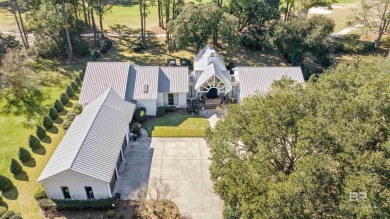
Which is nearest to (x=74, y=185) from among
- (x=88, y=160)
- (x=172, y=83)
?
(x=88, y=160)

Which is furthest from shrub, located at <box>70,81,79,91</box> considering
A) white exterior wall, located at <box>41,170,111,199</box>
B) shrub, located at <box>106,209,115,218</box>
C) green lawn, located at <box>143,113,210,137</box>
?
shrub, located at <box>106,209,115,218</box>

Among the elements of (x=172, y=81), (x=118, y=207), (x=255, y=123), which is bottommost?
(x=118, y=207)

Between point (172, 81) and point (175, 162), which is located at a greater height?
point (172, 81)

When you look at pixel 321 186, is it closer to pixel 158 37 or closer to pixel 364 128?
pixel 364 128

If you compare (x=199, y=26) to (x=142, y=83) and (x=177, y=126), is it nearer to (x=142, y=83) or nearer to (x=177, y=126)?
(x=142, y=83)

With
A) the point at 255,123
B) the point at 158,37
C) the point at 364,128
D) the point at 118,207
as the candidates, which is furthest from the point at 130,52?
the point at 364,128

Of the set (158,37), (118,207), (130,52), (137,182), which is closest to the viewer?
(118,207)
